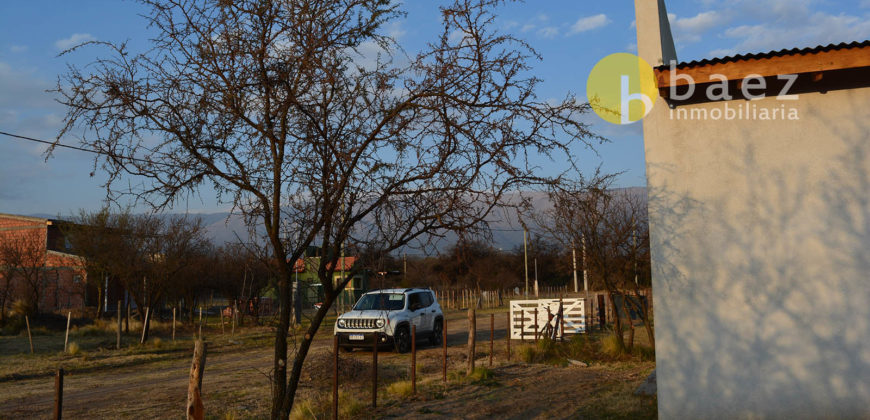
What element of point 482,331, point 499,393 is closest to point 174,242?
point 482,331

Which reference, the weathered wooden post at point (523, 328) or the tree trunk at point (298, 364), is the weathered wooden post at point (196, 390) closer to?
the tree trunk at point (298, 364)

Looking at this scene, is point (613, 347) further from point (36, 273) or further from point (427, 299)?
point (36, 273)

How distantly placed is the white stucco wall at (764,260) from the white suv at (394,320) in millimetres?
10291

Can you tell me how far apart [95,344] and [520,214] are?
2075 centimetres

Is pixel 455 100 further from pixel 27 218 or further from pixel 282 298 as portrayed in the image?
pixel 27 218

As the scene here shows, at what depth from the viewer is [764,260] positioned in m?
6.32

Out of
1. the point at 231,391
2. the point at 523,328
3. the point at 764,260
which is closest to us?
the point at 764,260

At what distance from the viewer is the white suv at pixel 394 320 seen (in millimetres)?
17078

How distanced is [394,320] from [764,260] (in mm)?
12231

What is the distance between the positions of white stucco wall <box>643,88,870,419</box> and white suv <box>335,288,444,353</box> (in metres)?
10.3

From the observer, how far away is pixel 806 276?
6176 millimetres

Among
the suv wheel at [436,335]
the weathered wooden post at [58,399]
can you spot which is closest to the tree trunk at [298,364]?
the weathered wooden post at [58,399]

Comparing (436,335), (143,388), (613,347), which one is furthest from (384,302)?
(143,388)

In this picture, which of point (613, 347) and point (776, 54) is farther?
point (613, 347)
